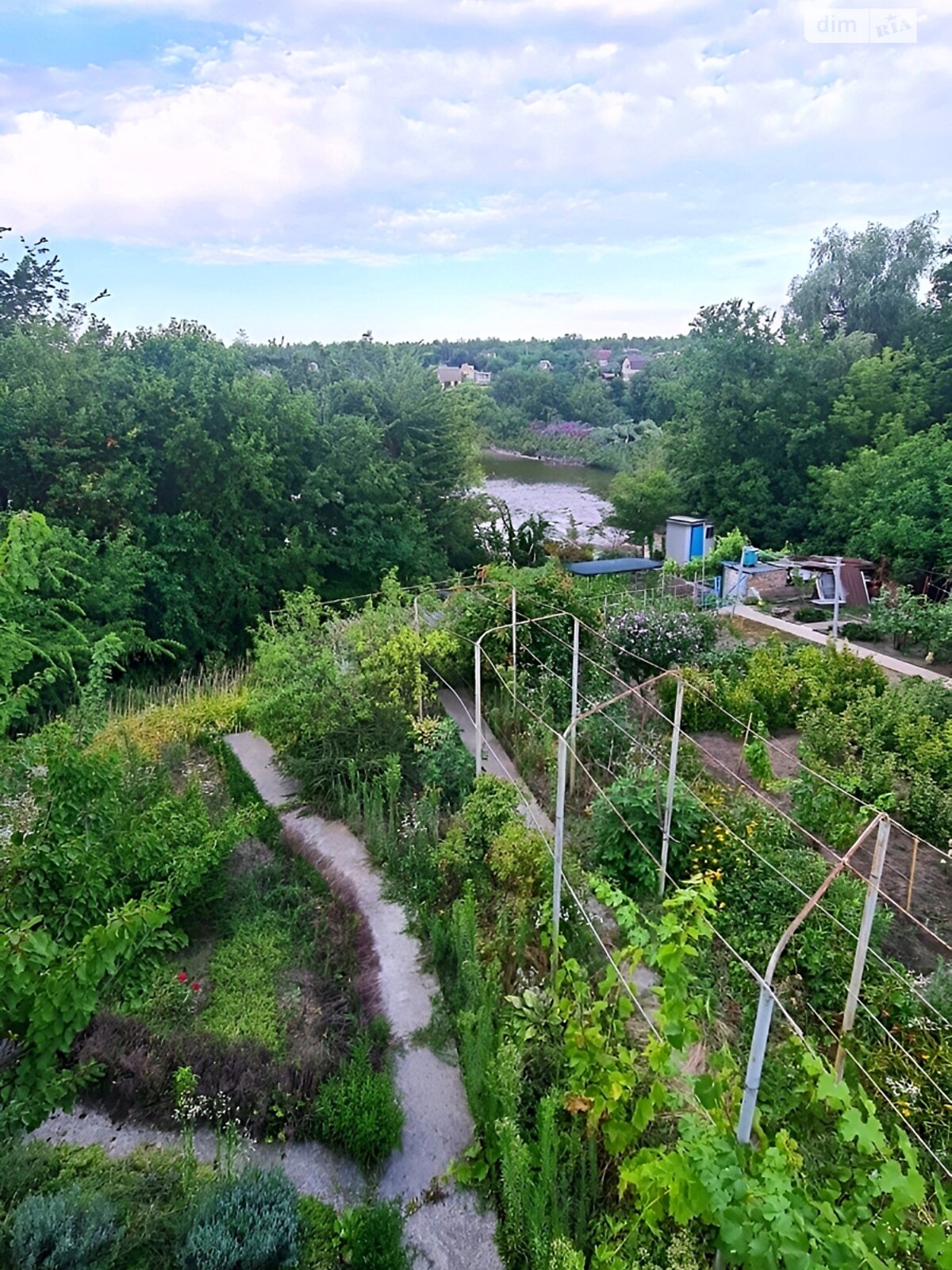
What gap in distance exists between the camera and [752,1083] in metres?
2.07

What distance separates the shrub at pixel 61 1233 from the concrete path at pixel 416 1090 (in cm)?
107

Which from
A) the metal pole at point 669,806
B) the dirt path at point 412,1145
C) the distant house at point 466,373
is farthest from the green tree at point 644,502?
→ the distant house at point 466,373

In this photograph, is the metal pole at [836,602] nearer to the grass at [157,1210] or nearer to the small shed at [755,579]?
the small shed at [755,579]

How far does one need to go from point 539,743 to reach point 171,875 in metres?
3.55

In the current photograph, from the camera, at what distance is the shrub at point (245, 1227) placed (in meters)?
2.46

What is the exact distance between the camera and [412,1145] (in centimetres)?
318

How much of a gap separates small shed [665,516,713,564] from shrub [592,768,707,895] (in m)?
9.94

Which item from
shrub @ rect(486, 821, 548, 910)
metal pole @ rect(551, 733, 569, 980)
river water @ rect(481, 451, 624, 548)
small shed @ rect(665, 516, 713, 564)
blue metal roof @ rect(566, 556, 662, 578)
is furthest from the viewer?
river water @ rect(481, 451, 624, 548)

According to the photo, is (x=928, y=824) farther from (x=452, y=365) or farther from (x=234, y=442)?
(x=452, y=365)

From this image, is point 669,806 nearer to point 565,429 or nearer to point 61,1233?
point 61,1233

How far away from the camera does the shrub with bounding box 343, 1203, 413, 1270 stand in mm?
2566

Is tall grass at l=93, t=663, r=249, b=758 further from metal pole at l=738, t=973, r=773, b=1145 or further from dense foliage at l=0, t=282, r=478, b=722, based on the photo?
metal pole at l=738, t=973, r=773, b=1145

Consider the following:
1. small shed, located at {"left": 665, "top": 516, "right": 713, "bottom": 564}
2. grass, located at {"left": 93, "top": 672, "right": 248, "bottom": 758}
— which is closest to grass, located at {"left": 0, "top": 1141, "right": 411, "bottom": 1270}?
grass, located at {"left": 93, "top": 672, "right": 248, "bottom": 758}

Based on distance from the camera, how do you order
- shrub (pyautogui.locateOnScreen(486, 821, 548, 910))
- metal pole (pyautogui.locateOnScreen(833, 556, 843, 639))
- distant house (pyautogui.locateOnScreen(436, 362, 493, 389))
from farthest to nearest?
distant house (pyautogui.locateOnScreen(436, 362, 493, 389)) → metal pole (pyautogui.locateOnScreen(833, 556, 843, 639)) → shrub (pyautogui.locateOnScreen(486, 821, 548, 910))
